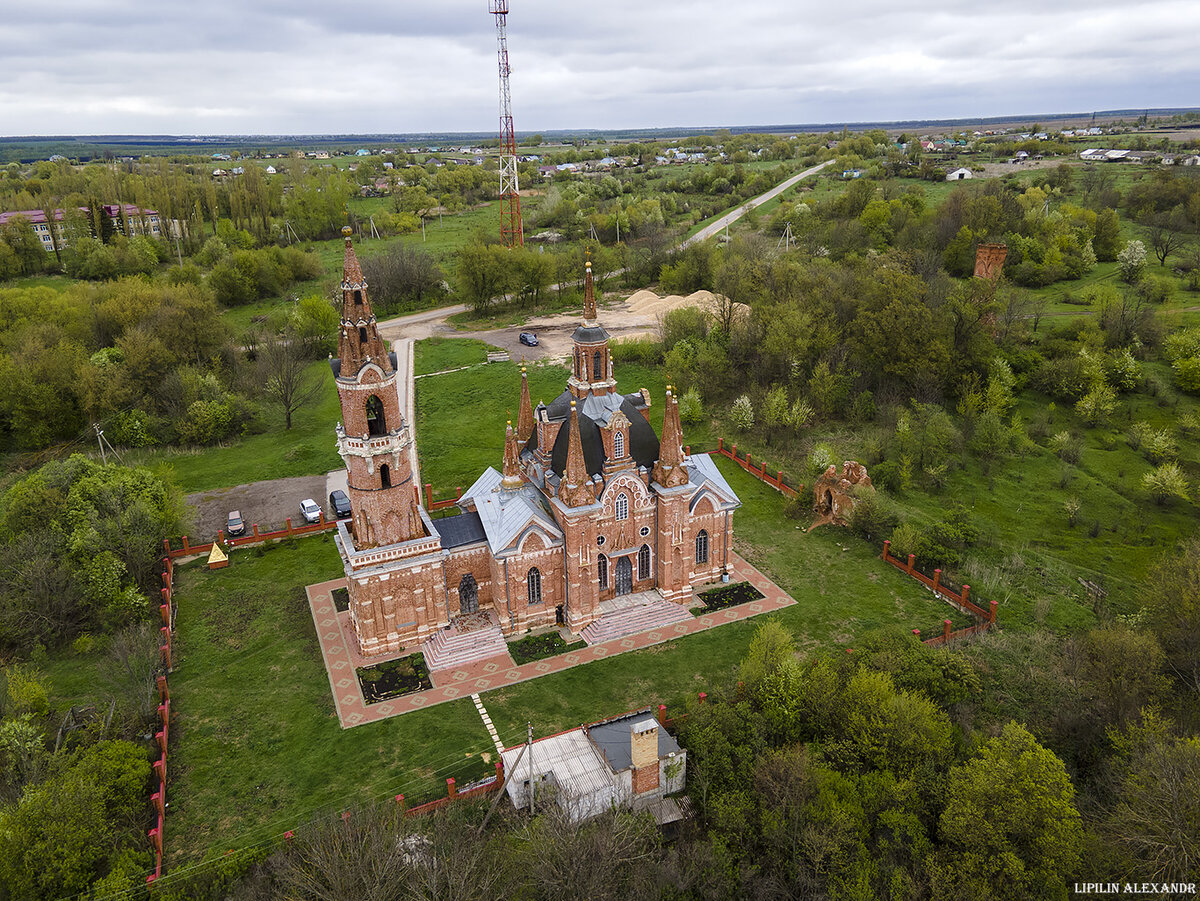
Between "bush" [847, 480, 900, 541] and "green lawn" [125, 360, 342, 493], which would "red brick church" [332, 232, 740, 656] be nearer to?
"bush" [847, 480, 900, 541]

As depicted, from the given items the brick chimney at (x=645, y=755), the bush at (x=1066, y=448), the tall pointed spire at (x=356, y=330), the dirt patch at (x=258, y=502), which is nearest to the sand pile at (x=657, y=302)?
the bush at (x=1066, y=448)

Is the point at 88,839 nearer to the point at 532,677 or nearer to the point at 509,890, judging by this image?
the point at 509,890

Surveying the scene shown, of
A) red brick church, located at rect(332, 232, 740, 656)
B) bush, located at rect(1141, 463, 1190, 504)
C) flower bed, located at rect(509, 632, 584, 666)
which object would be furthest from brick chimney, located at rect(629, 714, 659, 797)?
bush, located at rect(1141, 463, 1190, 504)

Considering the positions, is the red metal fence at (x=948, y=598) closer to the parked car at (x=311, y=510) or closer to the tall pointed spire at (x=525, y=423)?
the tall pointed spire at (x=525, y=423)

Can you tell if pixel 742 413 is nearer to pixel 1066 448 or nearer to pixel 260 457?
pixel 1066 448

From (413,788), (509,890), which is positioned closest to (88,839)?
(413,788)
